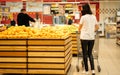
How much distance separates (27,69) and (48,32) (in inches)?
44.9

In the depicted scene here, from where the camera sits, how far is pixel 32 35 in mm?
6832

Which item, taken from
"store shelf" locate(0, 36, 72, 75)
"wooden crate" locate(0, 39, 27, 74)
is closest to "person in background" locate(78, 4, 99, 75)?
"store shelf" locate(0, 36, 72, 75)

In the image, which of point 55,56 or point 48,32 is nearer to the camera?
point 55,56

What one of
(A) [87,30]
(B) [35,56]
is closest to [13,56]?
(B) [35,56]

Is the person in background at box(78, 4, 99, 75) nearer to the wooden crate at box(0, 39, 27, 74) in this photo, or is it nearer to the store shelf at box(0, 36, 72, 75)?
the store shelf at box(0, 36, 72, 75)

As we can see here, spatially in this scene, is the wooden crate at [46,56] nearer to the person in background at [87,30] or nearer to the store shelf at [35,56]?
the store shelf at [35,56]

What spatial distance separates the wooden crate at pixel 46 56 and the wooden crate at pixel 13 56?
146 mm

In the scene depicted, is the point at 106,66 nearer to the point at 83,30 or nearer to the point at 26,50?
the point at 83,30

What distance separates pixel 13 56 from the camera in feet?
22.1

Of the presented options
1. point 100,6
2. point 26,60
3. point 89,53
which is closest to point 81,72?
point 89,53

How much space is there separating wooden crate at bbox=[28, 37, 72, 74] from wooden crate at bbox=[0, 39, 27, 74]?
0.15 m

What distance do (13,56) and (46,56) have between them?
0.80m

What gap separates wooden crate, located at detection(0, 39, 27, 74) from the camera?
672cm

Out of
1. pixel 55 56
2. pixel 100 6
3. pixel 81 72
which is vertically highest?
pixel 100 6
